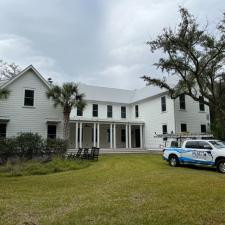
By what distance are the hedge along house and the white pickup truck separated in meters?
11.0

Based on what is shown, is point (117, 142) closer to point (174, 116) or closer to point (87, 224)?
point (174, 116)

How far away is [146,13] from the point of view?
16406 mm

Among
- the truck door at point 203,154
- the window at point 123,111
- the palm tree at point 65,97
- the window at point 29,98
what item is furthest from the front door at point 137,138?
the truck door at point 203,154

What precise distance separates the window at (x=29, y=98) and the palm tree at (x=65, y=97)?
1.47 m

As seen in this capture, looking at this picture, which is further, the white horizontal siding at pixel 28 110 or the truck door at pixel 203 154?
the white horizontal siding at pixel 28 110

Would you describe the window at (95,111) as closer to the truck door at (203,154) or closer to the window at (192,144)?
the window at (192,144)

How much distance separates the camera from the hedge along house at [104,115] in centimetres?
2198

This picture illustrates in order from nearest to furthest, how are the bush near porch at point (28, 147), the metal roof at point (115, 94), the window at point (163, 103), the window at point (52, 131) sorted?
the bush near porch at point (28, 147) → the window at point (52, 131) → the window at point (163, 103) → the metal roof at point (115, 94)

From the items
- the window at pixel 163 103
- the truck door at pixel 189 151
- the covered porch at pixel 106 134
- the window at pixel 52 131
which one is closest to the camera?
A: the truck door at pixel 189 151

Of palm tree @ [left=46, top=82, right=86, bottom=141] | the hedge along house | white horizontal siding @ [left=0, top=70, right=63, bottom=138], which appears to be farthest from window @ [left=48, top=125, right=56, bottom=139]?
palm tree @ [left=46, top=82, right=86, bottom=141]

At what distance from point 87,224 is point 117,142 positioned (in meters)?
29.3

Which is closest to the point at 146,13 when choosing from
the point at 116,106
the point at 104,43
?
the point at 104,43

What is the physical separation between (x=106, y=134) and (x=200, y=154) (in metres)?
19.9

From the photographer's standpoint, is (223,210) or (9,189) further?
(9,189)
